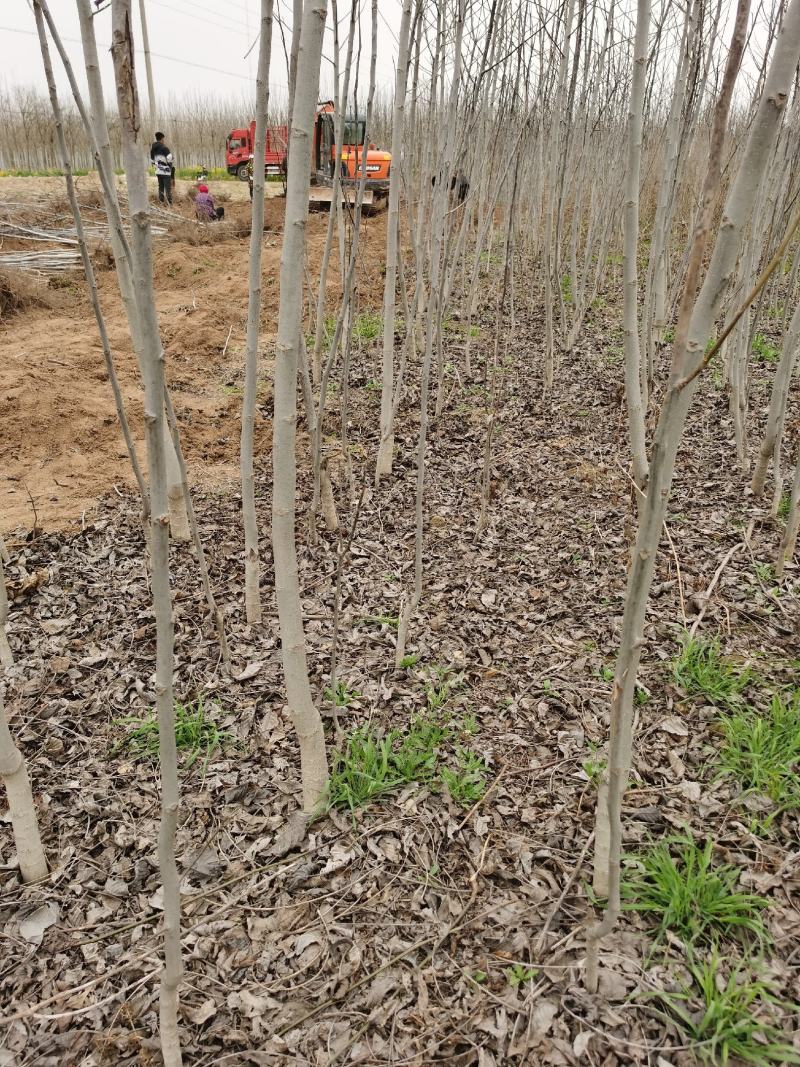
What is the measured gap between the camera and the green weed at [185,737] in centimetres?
219

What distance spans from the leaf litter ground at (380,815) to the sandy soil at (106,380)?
0.80m

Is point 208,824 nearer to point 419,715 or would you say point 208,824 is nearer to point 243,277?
point 419,715

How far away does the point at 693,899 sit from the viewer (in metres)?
1.59

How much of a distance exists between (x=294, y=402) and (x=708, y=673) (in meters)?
1.71

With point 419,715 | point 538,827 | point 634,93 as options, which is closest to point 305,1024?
point 538,827

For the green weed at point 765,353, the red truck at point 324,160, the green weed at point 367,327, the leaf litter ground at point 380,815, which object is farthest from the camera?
the red truck at point 324,160

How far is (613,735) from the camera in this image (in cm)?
129

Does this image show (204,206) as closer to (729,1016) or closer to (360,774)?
(360,774)

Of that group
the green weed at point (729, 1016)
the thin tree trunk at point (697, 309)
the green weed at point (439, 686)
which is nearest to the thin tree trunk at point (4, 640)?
the green weed at point (439, 686)

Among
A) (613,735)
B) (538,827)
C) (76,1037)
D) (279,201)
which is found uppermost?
(279,201)

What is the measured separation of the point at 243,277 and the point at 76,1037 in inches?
360

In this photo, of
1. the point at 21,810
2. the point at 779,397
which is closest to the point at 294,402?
the point at 21,810

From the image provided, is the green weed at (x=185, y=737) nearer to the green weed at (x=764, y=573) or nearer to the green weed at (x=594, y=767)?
the green weed at (x=594, y=767)

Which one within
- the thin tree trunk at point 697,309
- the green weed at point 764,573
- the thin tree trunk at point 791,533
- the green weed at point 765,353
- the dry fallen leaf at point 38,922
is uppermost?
the thin tree trunk at point 697,309
